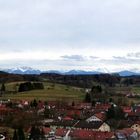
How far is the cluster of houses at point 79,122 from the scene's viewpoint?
60969 millimetres

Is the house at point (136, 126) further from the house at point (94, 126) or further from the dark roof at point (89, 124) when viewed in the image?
the dark roof at point (89, 124)

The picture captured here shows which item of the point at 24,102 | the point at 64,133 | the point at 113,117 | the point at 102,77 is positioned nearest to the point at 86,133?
the point at 64,133

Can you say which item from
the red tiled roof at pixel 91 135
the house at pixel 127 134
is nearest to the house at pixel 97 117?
the house at pixel 127 134

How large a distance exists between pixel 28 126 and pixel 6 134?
620 centimetres

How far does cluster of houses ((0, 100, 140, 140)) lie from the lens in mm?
60969

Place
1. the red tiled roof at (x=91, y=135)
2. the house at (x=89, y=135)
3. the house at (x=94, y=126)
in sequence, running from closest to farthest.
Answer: the house at (x=89, y=135)
the red tiled roof at (x=91, y=135)
the house at (x=94, y=126)

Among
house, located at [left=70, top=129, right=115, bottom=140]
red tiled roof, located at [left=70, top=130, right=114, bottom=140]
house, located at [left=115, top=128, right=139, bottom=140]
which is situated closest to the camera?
house, located at [left=70, top=129, right=115, bottom=140]

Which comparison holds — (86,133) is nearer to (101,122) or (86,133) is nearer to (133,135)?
(133,135)

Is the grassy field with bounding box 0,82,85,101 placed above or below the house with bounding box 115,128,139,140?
above

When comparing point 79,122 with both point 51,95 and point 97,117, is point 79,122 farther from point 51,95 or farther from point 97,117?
point 51,95

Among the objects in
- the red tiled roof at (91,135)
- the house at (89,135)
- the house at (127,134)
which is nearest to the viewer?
the house at (89,135)

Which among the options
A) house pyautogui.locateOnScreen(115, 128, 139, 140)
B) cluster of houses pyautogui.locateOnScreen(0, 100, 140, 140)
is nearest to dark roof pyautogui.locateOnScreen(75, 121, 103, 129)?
cluster of houses pyautogui.locateOnScreen(0, 100, 140, 140)

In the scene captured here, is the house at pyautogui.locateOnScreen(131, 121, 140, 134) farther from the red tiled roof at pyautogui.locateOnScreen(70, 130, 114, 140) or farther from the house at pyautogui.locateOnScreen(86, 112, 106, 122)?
the red tiled roof at pyautogui.locateOnScreen(70, 130, 114, 140)

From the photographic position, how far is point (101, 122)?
7450 centimetres
